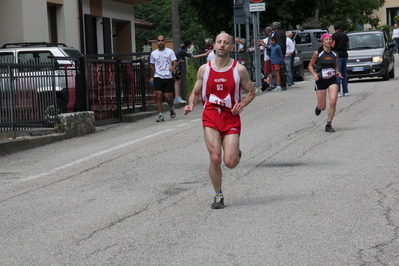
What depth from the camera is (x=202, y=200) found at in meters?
7.76

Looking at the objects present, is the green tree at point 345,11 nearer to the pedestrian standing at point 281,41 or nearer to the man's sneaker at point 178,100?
the pedestrian standing at point 281,41

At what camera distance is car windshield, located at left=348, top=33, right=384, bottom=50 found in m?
25.6

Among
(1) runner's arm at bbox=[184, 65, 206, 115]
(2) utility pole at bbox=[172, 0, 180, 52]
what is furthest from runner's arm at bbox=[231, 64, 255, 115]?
(2) utility pole at bbox=[172, 0, 180, 52]

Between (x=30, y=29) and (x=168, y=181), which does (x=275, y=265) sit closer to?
(x=168, y=181)

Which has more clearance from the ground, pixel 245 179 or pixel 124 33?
pixel 124 33

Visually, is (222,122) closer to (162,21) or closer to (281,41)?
(281,41)

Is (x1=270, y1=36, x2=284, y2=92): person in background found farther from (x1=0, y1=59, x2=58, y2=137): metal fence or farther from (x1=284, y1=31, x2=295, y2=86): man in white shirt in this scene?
(x1=0, y1=59, x2=58, y2=137): metal fence

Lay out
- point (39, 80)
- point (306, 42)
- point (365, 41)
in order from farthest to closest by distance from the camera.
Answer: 1. point (306, 42)
2. point (365, 41)
3. point (39, 80)

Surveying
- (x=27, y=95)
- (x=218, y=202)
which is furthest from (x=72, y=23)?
(x=218, y=202)

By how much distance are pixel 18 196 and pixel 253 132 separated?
5.73 meters

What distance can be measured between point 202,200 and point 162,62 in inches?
353

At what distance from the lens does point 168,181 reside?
904 cm

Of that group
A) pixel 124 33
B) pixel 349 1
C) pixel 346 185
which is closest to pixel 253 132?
pixel 346 185

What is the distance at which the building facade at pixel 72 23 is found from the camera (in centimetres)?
2319
